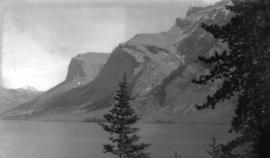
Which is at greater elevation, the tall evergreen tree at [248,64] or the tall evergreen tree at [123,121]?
the tall evergreen tree at [248,64]

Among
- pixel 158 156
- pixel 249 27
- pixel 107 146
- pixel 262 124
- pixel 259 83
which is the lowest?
pixel 158 156

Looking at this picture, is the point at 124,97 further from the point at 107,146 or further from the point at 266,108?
the point at 266,108

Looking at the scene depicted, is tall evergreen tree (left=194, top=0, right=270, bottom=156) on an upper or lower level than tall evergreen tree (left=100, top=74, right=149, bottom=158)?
upper

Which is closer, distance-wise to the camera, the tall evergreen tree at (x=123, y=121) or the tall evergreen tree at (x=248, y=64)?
the tall evergreen tree at (x=248, y=64)

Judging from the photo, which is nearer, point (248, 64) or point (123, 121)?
point (248, 64)

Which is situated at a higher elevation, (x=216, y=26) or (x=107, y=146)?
(x=216, y=26)

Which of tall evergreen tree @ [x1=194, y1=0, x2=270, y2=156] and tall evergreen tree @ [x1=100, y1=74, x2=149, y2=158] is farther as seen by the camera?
tall evergreen tree @ [x1=100, y1=74, x2=149, y2=158]

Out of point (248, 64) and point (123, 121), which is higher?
point (248, 64)

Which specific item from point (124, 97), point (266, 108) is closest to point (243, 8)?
point (266, 108)
